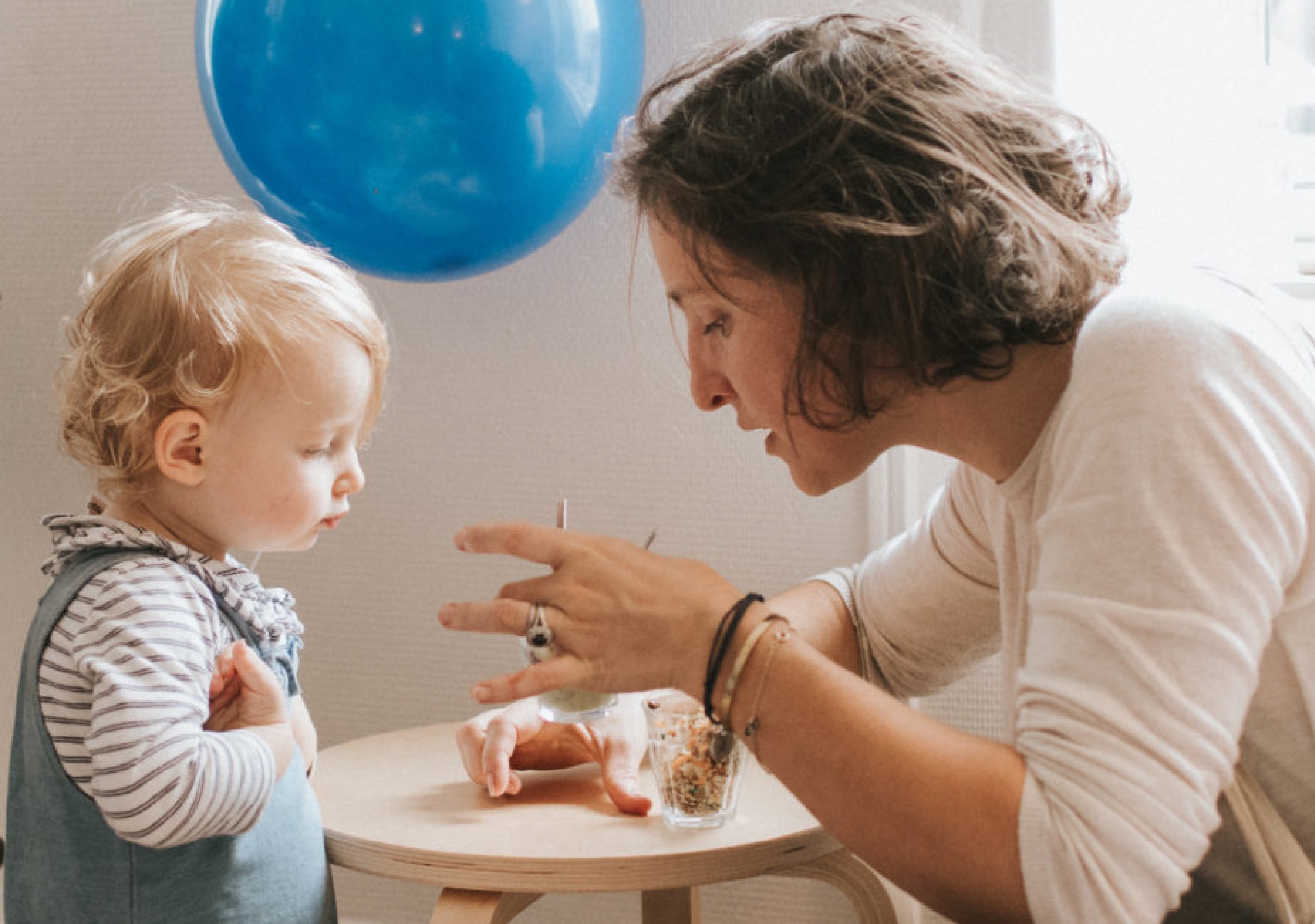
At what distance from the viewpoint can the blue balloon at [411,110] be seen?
4.07 ft

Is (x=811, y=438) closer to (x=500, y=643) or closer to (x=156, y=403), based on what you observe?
(x=156, y=403)

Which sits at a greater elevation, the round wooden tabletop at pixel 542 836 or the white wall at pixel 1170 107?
the white wall at pixel 1170 107

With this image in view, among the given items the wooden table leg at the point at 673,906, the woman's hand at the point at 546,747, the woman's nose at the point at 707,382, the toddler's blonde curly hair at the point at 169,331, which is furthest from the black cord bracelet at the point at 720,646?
the wooden table leg at the point at 673,906

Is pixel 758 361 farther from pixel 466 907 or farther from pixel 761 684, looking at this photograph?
pixel 466 907

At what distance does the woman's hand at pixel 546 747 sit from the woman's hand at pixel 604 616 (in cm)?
32

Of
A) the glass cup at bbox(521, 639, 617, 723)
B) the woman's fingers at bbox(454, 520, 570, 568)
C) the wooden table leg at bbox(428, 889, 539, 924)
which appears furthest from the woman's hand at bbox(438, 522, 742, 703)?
the wooden table leg at bbox(428, 889, 539, 924)

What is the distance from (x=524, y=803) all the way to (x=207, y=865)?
30 cm

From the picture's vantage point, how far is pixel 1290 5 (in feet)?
5.19

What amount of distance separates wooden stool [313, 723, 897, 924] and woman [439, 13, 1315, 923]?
8.9 inches

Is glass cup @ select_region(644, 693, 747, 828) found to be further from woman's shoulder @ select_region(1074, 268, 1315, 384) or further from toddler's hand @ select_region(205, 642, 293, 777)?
woman's shoulder @ select_region(1074, 268, 1315, 384)

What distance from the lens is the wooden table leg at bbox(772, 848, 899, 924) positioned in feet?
3.84

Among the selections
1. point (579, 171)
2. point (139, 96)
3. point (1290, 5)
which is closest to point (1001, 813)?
point (579, 171)

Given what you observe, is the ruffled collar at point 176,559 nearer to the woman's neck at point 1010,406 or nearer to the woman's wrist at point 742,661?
the woman's wrist at point 742,661

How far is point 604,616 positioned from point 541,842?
310 mm
